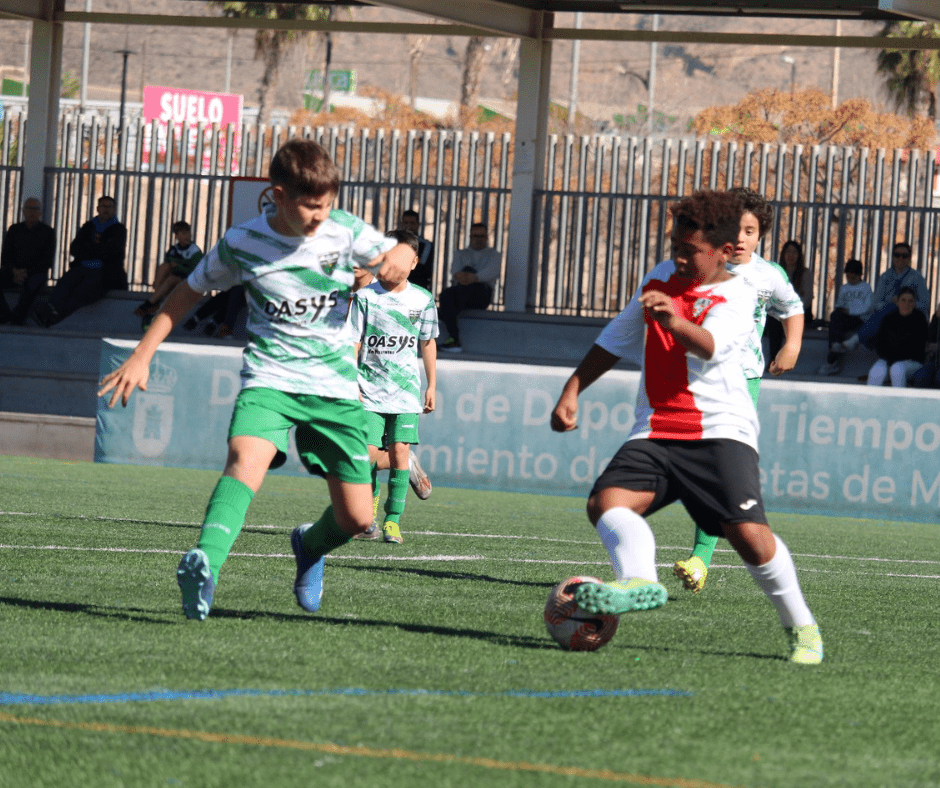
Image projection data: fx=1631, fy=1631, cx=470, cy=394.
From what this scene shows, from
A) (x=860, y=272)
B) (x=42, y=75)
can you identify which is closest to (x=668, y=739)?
(x=860, y=272)

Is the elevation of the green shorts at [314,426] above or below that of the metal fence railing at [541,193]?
below

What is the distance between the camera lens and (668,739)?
403 cm

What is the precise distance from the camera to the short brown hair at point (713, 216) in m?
5.33

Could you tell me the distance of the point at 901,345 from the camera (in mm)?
17328

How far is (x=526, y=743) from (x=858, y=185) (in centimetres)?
1757

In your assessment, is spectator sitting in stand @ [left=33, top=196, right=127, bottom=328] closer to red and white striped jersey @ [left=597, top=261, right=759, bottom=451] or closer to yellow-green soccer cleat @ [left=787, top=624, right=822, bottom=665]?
red and white striped jersey @ [left=597, top=261, right=759, bottom=451]

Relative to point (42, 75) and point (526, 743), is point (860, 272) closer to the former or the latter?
point (42, 75)

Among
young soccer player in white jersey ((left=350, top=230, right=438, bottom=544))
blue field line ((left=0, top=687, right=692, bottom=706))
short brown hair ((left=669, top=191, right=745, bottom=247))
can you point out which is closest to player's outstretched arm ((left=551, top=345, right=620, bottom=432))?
short brown hair ((left=669, top=191, right=745, bottom=247))

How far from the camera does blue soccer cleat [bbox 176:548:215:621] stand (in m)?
5.34

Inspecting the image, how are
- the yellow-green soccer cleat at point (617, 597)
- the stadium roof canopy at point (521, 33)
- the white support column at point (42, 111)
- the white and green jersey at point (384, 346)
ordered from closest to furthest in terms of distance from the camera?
the yellow-green soccer cleat at point (617, 597), the white and green jersey at point (384, 346), the stadium roof canopy at point (521, 33), the white support column at point (42, 111)

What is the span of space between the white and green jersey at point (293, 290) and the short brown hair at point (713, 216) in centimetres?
115

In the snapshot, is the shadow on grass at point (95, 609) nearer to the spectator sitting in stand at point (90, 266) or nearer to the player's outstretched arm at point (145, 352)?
the player's outstretched arm at point (145, 352)

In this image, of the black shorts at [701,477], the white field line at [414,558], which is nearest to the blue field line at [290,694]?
the black shorts at [701,477]

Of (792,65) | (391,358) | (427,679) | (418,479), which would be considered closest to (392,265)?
(427,679)
